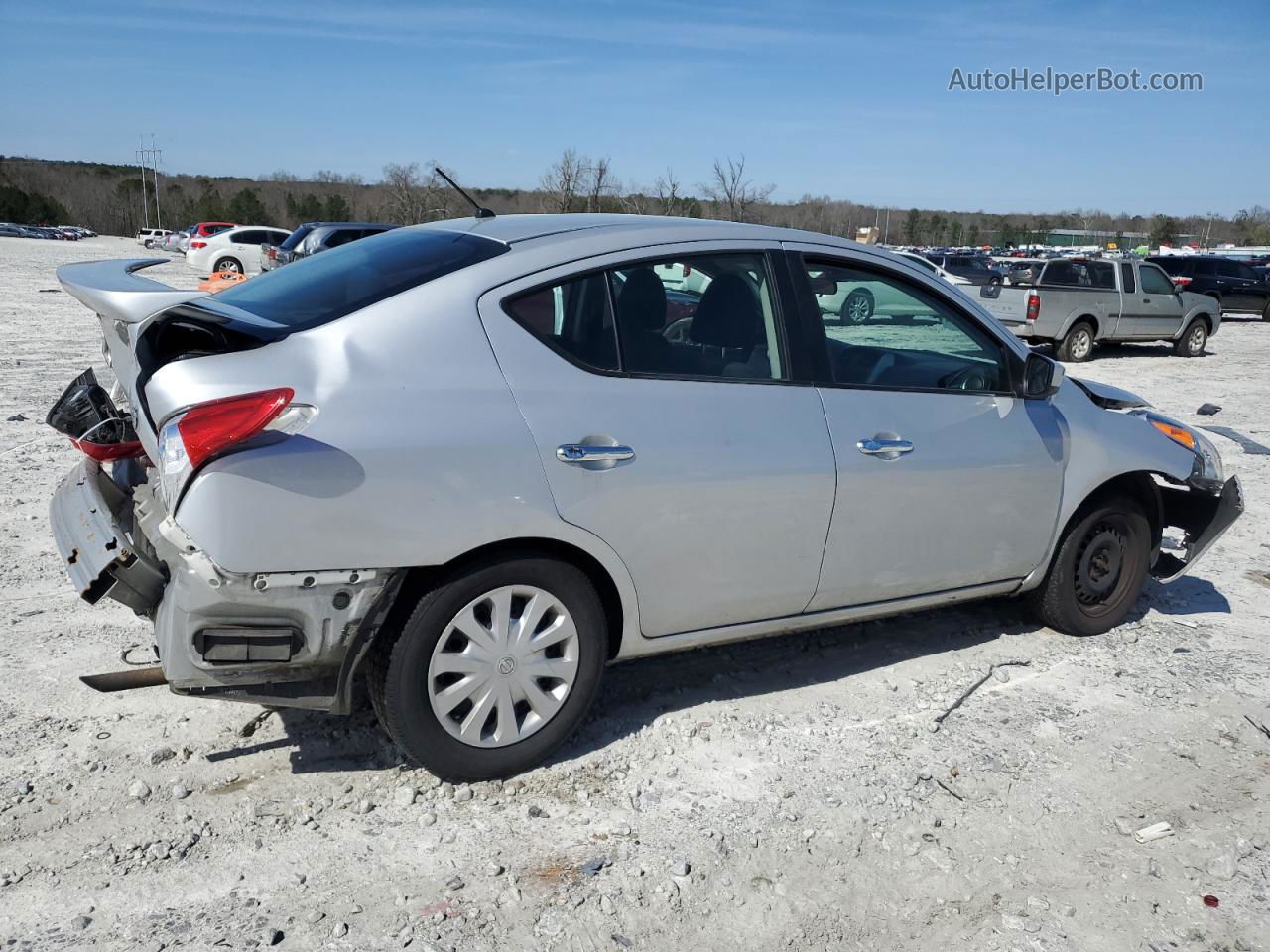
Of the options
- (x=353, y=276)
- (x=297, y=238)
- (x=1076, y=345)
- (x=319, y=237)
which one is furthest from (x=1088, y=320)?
(x=353, y=276)

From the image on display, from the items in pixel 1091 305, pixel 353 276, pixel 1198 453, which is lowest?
pixel 1198 453

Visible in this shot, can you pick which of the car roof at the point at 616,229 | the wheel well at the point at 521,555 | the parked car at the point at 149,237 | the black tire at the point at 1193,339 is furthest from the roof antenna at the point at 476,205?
the parked car at the point at 149,237

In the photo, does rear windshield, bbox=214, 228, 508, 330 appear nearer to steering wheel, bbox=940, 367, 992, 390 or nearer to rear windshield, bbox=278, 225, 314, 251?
steering wheel, bbox=940, 367, 992, 390

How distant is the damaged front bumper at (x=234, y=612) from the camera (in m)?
2.99

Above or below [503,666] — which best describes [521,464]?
above

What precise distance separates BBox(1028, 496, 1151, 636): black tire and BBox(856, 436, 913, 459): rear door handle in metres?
1.25

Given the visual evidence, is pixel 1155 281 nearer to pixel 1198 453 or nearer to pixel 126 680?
pixel 1198 453

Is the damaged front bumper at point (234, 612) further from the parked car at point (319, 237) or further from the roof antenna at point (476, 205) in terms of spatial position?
the parked car at point (319, 237)

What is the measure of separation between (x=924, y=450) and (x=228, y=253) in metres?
30.5

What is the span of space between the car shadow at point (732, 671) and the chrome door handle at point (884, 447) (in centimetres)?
107

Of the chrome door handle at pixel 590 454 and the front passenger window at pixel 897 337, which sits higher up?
the front passenger window at pixel 897 337

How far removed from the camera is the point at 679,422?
356 cm

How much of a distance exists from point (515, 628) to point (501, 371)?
2.70ft

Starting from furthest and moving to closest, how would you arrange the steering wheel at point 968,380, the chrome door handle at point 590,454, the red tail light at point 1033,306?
1. the red tail light at point 1033,306
2. the steering wheel at point 968,380
3. the chrome door handle at point 590,454
